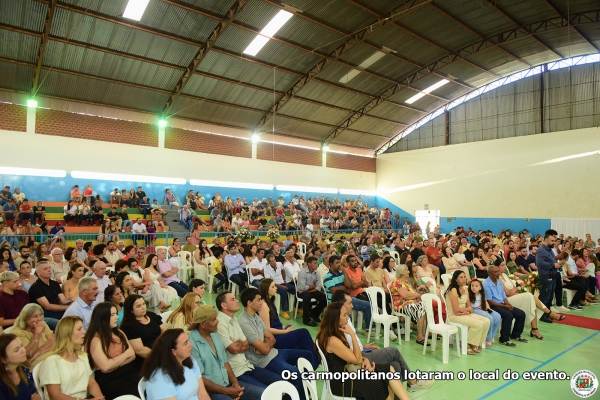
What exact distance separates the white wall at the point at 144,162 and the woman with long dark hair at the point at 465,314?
12870 mm

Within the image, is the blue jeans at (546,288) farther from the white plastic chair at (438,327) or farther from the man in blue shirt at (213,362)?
the man in blue shirt at (213,362)

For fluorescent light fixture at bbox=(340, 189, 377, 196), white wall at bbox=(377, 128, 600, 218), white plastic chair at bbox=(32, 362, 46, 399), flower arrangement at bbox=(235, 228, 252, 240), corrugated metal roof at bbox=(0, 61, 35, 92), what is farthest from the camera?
fluorescent light fixture at bbox=(340, 189, 377, 196)

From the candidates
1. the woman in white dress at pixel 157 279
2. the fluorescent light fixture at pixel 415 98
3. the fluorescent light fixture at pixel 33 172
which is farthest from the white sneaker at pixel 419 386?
the fluorescent light fixture at pixel 415 98

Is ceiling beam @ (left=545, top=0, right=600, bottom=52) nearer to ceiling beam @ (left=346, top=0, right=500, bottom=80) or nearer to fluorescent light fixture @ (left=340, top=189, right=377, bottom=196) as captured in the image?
ceiling beam @ (left=346, top=0, right=500, bottom=80)

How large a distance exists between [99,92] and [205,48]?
4.10 metres

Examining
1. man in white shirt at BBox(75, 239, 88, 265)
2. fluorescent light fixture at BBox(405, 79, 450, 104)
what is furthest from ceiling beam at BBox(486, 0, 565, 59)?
man in white shirt at BBox(75, 239, 88, 265)

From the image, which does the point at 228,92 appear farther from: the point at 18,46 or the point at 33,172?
the point at 33,172

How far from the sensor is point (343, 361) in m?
3.10

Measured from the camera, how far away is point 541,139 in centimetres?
1706

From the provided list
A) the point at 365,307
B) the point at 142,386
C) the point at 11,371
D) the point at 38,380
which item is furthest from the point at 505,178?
the point at 11,371

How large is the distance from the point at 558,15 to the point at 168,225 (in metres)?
15.2

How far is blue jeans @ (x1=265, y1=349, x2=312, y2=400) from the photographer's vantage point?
3307 mm

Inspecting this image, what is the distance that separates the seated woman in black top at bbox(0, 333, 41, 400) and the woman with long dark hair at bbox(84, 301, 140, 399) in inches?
18.8

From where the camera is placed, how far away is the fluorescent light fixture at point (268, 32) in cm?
1180
